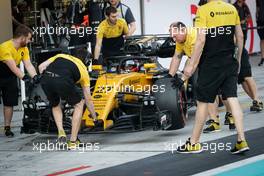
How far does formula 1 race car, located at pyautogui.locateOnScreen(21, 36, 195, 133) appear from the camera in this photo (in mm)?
10680

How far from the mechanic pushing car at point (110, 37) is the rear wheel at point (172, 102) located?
2.15 meters

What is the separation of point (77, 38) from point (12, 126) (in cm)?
382

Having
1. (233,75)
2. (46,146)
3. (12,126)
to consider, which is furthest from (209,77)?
(12,126)

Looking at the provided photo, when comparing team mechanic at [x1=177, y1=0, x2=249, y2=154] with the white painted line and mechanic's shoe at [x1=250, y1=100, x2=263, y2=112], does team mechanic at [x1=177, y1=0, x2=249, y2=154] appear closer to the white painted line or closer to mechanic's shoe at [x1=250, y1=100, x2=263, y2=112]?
the white painted line

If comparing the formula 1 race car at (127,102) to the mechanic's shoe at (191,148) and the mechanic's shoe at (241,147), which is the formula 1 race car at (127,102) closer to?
the mechanic's shoe at (191,148)

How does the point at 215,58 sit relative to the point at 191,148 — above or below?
above

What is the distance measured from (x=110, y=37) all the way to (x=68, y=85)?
3195 millimetres

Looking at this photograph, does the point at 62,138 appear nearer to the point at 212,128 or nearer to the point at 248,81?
the point at 212,128

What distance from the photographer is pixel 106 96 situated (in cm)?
1095

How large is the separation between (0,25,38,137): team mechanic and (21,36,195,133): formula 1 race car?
42cm

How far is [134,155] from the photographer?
31.9 feet

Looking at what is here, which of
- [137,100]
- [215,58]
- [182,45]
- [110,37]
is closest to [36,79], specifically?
[137,100]

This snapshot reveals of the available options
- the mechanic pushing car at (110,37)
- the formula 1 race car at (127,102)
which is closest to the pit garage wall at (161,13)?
the mechanic pushing car at (110,37)

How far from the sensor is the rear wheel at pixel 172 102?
10.9 metres
